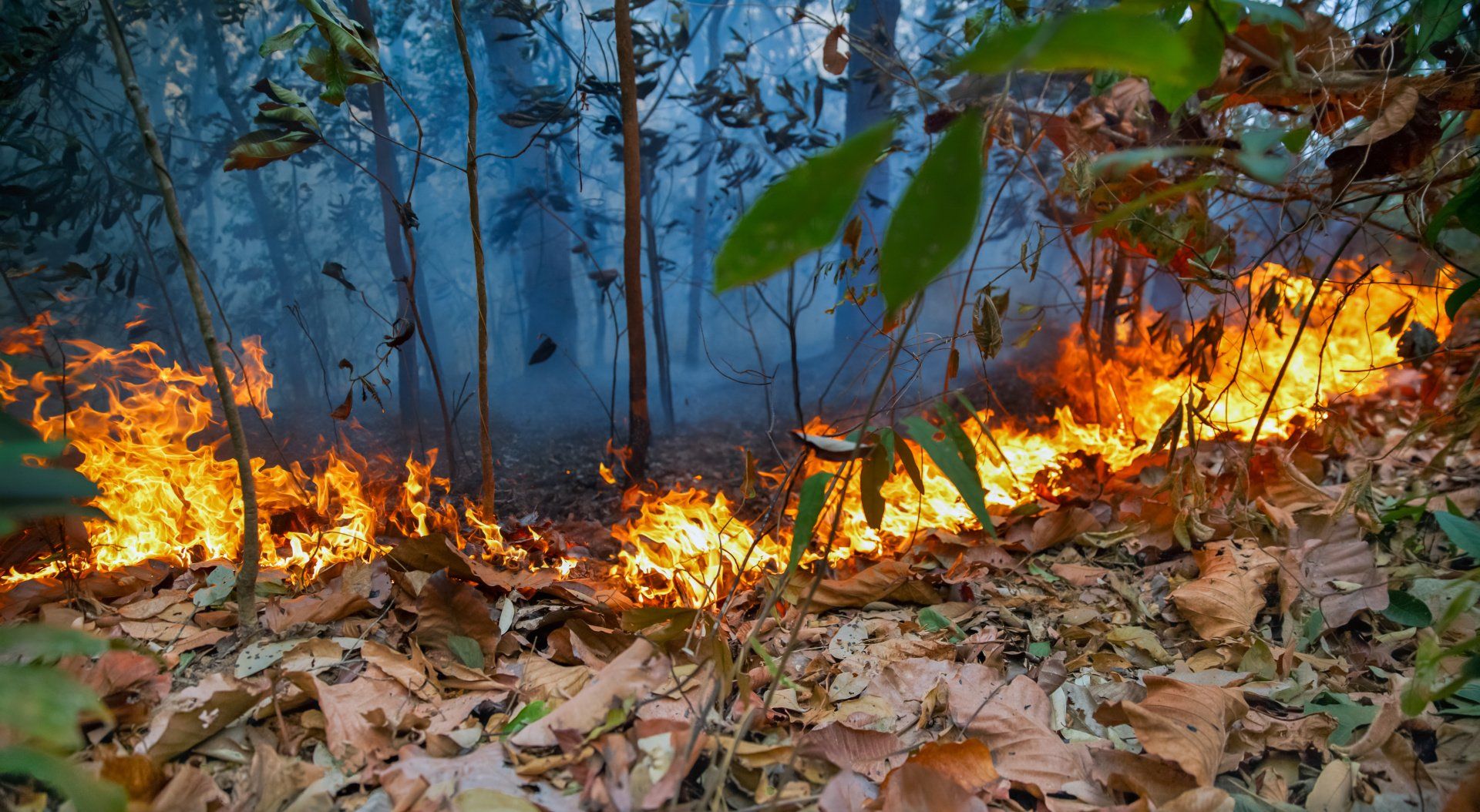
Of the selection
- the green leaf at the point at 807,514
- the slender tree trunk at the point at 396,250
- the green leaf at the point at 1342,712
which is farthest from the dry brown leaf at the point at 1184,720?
the slender tree trunk at the point at 396,250

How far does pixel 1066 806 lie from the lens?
101 centimetres

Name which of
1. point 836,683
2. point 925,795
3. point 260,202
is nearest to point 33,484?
point 925,795

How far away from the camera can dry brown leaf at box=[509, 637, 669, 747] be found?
1034 millimetres

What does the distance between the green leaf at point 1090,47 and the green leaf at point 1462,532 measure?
0.97 m

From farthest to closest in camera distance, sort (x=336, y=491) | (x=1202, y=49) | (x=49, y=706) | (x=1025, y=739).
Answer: (x=336, y=491)
(x=1025, y=739)
(x=1202, y=49)
(x=49, y=706)

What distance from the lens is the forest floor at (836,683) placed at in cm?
98

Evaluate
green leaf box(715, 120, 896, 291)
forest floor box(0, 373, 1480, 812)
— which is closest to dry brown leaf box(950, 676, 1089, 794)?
forest floor box(0, 373, 1480, 812)

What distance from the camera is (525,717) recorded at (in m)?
1.13

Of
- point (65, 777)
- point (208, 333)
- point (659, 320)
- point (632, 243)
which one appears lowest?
point (65, 777)

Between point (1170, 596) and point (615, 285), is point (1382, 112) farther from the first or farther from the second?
point (615, 285)

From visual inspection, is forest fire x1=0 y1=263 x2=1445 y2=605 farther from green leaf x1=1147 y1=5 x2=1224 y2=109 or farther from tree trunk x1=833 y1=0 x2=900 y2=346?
green leaf x1=1147 y1=5 x2=1224 y2=109

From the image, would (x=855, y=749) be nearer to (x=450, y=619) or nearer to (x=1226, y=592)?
(x=450, y=619)

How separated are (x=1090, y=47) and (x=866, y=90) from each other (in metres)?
2.86

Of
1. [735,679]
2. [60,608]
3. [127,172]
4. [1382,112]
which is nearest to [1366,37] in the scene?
[1382,112]
